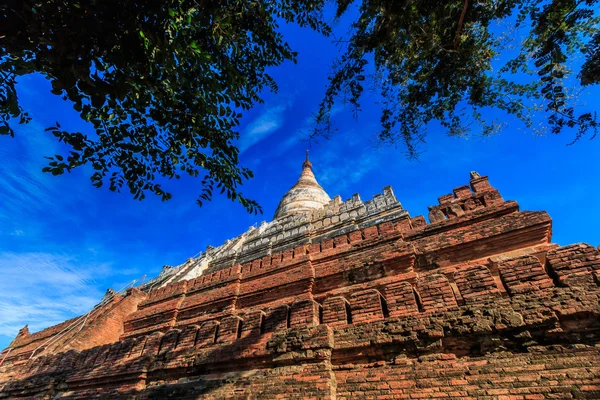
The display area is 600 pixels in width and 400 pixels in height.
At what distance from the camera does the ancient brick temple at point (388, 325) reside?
128 inches

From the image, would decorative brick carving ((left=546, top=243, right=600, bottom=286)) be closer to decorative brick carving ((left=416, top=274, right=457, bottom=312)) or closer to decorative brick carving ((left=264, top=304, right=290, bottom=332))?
decorative brick carving ((left=416, top=274, right=457, bottom=312))

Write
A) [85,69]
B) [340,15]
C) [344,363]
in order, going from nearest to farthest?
[85,69], [344,363], [340,15]

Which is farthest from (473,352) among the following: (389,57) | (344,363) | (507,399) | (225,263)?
(225,263)

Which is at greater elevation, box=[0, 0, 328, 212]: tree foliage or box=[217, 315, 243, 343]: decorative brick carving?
box=[0, 0, 328, 212]: tree foliage

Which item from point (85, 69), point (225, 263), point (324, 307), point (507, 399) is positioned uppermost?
point (225, 263)

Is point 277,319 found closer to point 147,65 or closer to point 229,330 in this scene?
point 229,330

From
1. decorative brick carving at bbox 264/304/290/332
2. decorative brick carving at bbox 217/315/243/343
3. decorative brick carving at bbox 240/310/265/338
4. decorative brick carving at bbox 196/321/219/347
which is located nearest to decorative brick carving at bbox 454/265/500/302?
decorative brick carving at bbox 264/304/290/332

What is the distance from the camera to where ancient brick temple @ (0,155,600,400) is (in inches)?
128

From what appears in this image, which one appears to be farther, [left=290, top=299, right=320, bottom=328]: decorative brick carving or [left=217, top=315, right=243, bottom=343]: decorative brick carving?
[left=217, top=315, right=243, bottom=343]: decorative brick carving

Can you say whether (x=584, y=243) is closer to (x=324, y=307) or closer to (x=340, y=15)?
(x=324, y=307)

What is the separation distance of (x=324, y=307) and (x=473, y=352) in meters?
2.13

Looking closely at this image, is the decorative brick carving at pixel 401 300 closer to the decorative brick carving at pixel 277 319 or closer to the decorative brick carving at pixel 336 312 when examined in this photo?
the decorative brick carving at pixel 336 312

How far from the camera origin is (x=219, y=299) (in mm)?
7719

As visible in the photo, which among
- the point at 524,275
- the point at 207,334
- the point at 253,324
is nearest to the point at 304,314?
the point at 253,324
